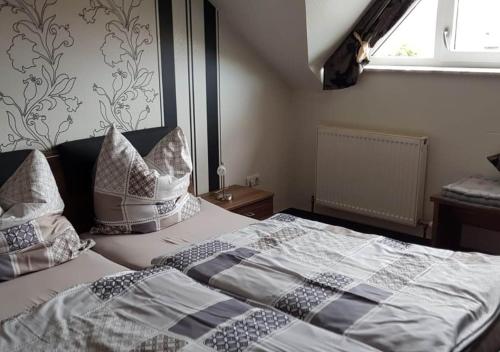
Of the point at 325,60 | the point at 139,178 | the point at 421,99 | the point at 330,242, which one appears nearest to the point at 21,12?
the point at 139,178

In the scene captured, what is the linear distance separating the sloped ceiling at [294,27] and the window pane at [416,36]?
338 mm

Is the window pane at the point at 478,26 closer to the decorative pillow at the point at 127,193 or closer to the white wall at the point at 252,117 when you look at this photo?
the white wall at the point at 252,117

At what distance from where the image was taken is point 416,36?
12.1 feet

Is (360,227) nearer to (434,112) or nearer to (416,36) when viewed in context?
(434,112)

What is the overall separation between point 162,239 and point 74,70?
1.02 meters

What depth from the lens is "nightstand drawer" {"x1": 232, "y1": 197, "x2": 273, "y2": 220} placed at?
3.33 meters

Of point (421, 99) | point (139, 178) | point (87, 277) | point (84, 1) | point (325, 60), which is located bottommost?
point (87, 277)

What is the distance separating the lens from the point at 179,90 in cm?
336

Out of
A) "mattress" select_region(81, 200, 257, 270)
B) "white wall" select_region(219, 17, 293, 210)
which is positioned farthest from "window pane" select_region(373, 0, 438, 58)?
"mattress" select_region(81, 200, 257, 270)

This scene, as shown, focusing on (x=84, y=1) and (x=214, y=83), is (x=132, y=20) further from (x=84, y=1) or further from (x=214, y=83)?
(x=214, y=83)

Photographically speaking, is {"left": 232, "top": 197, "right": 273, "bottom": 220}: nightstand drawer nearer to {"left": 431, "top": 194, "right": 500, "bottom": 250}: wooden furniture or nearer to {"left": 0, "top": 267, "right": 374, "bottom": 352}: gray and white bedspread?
{"left": 431, "top": 194, "right": 500, "bottom": 250}: wooden furniture

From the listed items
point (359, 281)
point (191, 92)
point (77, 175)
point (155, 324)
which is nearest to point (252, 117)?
point (191, 92)

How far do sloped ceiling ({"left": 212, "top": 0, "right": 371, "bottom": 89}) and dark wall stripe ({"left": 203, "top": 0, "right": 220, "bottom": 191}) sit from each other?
0.34ft

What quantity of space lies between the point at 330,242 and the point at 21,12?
1.81 m
